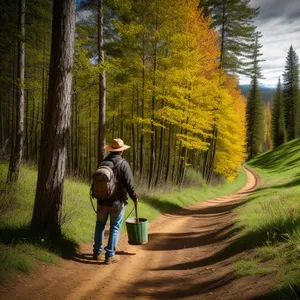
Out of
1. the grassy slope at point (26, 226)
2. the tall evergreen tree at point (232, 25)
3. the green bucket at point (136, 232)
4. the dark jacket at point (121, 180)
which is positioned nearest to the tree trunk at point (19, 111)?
the grassy slope at point (26, 226)

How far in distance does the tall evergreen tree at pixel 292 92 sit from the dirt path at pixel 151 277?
55.9 m

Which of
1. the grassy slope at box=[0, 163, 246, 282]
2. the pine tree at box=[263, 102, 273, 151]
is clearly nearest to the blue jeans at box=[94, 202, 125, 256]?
the grassy slope at box=[0, 163, 246, 282]

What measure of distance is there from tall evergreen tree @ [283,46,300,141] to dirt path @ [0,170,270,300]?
55925mm

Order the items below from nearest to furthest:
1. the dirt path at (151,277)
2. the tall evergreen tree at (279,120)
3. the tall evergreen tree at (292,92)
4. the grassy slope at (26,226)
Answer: the dirt path at (151,277)
the grassy slope at (26,226)
the tall evergreen tree at (292,92)
the tall evergreen tree at (279,120)

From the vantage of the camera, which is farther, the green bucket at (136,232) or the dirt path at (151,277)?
the green bucket at (136,232)

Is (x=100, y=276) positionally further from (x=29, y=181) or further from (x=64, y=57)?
(x=29, y=181)

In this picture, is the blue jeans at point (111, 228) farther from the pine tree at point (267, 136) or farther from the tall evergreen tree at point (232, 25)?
the pine tree at point (267, 136)

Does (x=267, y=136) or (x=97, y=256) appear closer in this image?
(x=97, y=256)

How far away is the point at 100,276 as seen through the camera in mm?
4941

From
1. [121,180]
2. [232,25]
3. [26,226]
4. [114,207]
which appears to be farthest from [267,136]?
[26,226]

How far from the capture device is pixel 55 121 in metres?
5.67

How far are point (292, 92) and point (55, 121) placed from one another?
194ft

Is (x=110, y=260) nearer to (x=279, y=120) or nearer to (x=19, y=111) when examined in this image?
(x=19, y=111)

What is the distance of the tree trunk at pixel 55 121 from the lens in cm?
563
